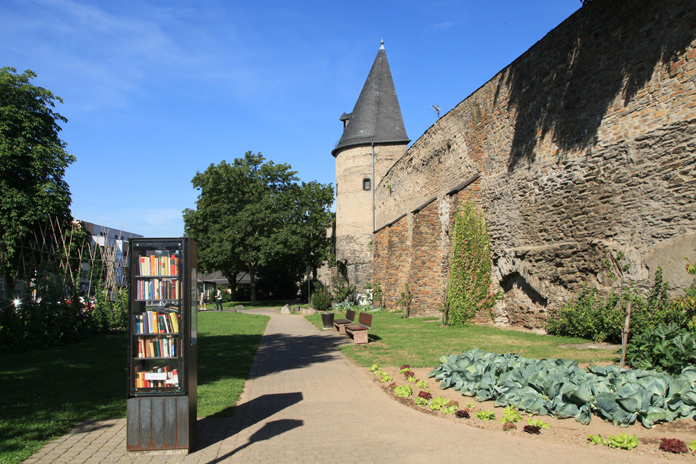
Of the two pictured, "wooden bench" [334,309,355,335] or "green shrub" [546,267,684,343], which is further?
"wooden bench" [334,309,355,335]

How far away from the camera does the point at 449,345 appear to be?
1090 cm

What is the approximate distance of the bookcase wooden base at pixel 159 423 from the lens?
482 cm

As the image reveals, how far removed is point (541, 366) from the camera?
21.2 feet

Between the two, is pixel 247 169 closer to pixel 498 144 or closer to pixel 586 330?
pixel 498 144

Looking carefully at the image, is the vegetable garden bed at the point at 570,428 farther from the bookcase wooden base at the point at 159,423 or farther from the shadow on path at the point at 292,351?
the shadow on path at the point at 292,351

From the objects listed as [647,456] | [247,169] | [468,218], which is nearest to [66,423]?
[647,456]

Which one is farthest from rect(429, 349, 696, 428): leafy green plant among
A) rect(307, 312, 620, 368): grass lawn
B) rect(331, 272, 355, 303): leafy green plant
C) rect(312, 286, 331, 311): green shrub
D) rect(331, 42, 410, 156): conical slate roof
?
rect(331, 42, 410, 156): conical slate roof

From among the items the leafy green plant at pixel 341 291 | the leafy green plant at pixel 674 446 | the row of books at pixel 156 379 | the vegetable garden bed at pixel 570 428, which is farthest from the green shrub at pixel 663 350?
the leafy green plant at pixel 341 291

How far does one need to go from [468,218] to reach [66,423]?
12104mm

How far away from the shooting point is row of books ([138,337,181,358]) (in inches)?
198

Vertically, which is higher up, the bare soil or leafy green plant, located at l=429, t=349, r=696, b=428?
leafy green plant, located at l=429, t=349, r=696, b=428

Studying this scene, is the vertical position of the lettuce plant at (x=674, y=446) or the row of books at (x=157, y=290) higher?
the row of books at (x=157, y=290)

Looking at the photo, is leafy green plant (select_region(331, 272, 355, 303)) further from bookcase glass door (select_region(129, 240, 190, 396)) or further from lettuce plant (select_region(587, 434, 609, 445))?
lettuce plant (select_region(587, 434, 609, 445))

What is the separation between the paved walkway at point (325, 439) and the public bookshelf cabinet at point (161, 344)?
0.80 ft
